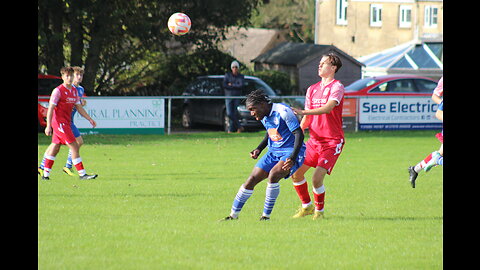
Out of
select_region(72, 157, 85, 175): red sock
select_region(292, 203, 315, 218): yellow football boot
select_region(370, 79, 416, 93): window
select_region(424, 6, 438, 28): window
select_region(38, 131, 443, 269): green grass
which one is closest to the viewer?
select_region(38, 131, 443, 269): green grass

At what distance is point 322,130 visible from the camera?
405 inches

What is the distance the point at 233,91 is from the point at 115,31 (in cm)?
557

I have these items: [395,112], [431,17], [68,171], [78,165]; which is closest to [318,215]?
[78,165]

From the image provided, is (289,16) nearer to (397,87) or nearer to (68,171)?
(397,87)

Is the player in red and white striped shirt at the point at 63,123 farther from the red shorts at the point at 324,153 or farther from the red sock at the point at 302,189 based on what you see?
the red shorts at the point at 324,153

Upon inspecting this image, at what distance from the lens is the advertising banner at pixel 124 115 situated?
22719mm

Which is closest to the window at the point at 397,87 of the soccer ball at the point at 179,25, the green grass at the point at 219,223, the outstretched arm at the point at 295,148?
the green grass at the point at 219,223

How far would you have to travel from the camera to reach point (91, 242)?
28.1 feet

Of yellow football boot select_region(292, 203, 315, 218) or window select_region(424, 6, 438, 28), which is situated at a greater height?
window select_region(424, 6, 438, 28)

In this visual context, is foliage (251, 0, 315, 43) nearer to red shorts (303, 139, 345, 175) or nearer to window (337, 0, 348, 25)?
window (337, 0, 348, 25)

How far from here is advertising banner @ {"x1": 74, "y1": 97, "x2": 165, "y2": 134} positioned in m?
22.7

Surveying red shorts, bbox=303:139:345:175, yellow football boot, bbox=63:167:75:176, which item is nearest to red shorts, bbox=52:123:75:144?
yellow football boot, bbox=63:167:75:176

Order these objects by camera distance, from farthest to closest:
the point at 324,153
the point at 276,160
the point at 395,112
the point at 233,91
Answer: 1. the point at 395,112
2. the point at 233,91
3. the point at 324,153
4. the point at 276,160

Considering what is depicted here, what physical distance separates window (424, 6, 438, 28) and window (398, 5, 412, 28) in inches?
39.0
